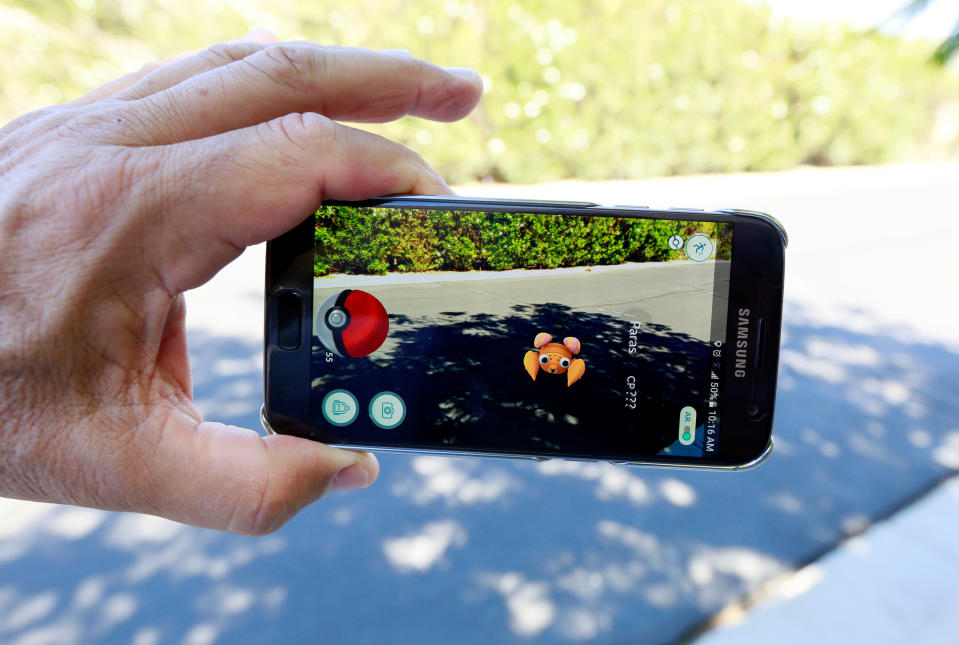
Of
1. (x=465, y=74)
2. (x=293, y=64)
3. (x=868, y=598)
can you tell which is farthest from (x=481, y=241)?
(x=868, y=598)

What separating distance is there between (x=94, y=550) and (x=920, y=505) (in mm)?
3894

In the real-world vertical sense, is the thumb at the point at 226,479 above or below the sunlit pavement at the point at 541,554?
above

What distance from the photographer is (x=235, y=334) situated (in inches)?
184

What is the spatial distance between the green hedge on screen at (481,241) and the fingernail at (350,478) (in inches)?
18.9

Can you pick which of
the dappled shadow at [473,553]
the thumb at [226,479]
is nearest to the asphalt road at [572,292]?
the thumb at [226,479]

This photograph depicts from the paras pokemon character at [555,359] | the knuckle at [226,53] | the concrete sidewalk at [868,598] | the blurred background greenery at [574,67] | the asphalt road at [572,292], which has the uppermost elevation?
the blurred background greenery at [574,67]

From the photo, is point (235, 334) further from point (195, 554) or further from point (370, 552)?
point (370, 552)

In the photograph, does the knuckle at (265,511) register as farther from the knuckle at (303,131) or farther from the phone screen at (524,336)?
the knuckle at (303,131)

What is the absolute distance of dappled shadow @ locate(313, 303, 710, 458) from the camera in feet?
5.16

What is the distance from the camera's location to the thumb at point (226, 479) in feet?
4.22

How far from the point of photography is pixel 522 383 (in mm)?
1587

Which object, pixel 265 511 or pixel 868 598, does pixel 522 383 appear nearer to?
pixel 265 511

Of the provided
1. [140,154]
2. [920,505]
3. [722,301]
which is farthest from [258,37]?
[920,505]

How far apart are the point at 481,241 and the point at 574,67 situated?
8.30 metres
